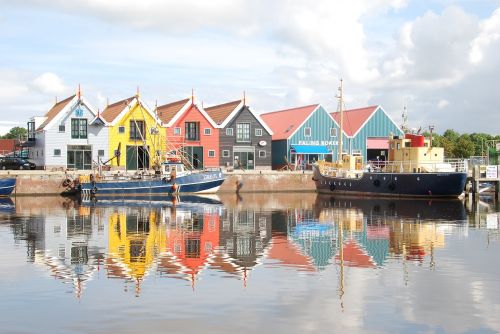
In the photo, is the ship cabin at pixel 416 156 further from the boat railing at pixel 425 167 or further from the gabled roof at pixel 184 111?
the gabled roof at pixel 184 111

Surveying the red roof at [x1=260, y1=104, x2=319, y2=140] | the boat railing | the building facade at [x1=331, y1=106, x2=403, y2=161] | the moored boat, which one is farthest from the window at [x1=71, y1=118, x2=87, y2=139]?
the boat railing

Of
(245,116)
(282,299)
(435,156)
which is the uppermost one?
(245,116)

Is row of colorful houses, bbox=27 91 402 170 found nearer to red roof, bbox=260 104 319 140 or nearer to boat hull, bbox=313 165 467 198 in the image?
red roof, bbox=260 104 319 140

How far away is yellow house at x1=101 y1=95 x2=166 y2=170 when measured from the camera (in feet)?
223

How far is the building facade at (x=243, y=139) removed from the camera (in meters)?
71.9

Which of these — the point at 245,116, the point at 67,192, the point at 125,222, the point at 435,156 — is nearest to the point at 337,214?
the point at 125,222

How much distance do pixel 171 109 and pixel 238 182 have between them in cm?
1446

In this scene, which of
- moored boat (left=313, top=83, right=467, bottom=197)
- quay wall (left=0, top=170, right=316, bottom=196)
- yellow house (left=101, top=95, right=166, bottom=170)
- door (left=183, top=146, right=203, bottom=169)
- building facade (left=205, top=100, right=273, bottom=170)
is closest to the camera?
moored boat (left=313, top=83, right=467, bottom=197)

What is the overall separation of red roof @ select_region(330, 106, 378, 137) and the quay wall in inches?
490

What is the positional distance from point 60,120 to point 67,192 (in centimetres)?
1049

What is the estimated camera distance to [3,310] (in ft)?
48.5

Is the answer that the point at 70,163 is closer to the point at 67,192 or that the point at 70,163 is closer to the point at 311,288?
the point at 67,192

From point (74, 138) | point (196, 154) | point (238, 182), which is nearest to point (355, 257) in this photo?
point (238, 182)

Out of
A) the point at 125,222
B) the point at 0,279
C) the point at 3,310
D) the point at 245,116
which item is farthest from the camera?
the point at 245,116
